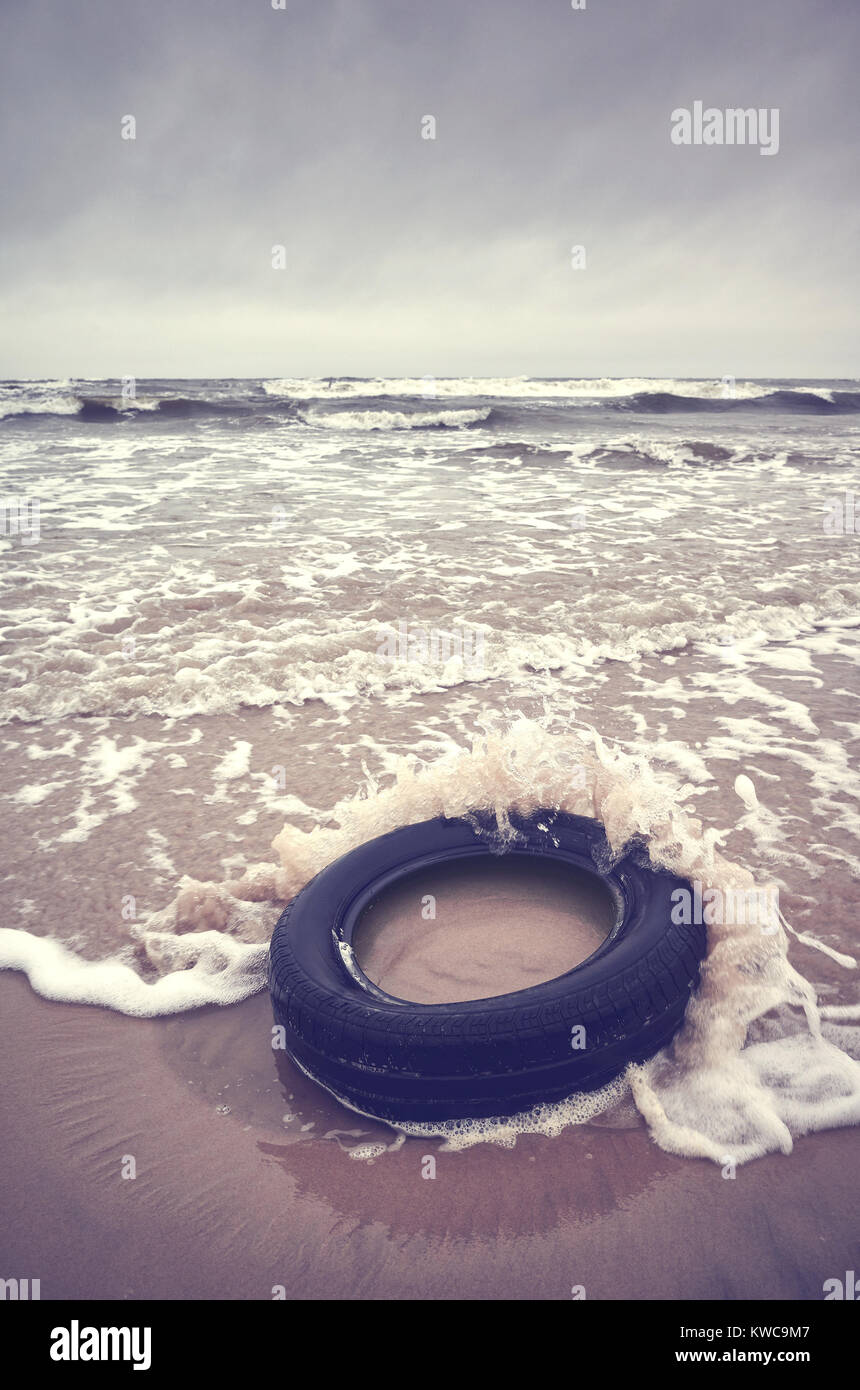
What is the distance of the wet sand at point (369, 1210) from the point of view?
6.56ft

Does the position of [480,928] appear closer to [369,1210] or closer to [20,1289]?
[369,1210]

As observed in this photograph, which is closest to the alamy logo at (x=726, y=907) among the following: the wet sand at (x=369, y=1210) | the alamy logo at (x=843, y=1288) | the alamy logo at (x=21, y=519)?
the wet sand at (x=369, y=1210)

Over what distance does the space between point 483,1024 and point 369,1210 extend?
571 millimetres

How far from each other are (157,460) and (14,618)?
12.2 m

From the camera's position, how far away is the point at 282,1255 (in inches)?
81.7

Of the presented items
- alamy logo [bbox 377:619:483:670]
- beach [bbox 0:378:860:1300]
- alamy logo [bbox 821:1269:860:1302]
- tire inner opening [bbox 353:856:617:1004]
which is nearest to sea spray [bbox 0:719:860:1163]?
beach [bbox 0:378:860:1300]

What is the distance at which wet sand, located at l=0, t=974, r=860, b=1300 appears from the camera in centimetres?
200

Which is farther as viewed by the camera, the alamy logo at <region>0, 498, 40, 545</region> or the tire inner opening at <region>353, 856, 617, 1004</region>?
the alamy logo at <region>0, 498, 40, 545</region>

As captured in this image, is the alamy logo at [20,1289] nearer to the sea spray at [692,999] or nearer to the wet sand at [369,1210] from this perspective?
the wet sand at [369,1210]

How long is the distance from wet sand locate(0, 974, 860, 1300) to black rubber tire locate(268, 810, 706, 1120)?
0.47 feet
